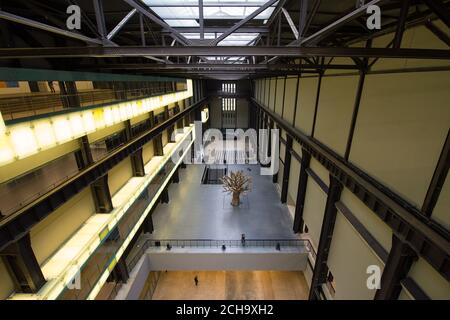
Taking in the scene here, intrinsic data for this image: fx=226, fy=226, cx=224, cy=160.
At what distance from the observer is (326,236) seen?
11.0m

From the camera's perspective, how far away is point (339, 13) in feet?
22.9

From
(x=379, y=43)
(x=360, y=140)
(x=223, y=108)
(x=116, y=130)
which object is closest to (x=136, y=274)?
(x=116, y=130)

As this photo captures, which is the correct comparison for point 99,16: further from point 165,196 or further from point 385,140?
point 165,196

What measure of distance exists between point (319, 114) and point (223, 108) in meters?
34.4

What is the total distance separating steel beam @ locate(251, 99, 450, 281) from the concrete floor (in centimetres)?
967

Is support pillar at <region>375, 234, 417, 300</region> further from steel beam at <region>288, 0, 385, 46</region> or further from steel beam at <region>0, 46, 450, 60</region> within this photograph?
steel beam at <region>288, 0, 385, 46</region>

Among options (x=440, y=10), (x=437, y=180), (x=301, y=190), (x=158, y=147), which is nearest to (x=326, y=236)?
(x=301, y=190)

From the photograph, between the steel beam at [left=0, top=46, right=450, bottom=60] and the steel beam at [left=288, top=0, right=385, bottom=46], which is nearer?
the steel beam at [left=288, top=0, right=385, bottom=46]

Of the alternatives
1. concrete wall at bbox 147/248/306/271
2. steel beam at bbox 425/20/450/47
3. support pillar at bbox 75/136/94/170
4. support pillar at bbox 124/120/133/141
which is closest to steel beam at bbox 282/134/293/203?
concrete wall at bbox 147/248/306/271

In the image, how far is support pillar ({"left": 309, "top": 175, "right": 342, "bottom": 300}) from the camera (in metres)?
10.0

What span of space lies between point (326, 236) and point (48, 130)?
462 inches

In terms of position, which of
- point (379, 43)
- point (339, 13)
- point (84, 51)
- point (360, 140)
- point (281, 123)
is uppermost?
point (339, 13)

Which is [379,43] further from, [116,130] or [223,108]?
[223,108]

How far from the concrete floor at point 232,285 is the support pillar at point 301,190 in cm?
356
